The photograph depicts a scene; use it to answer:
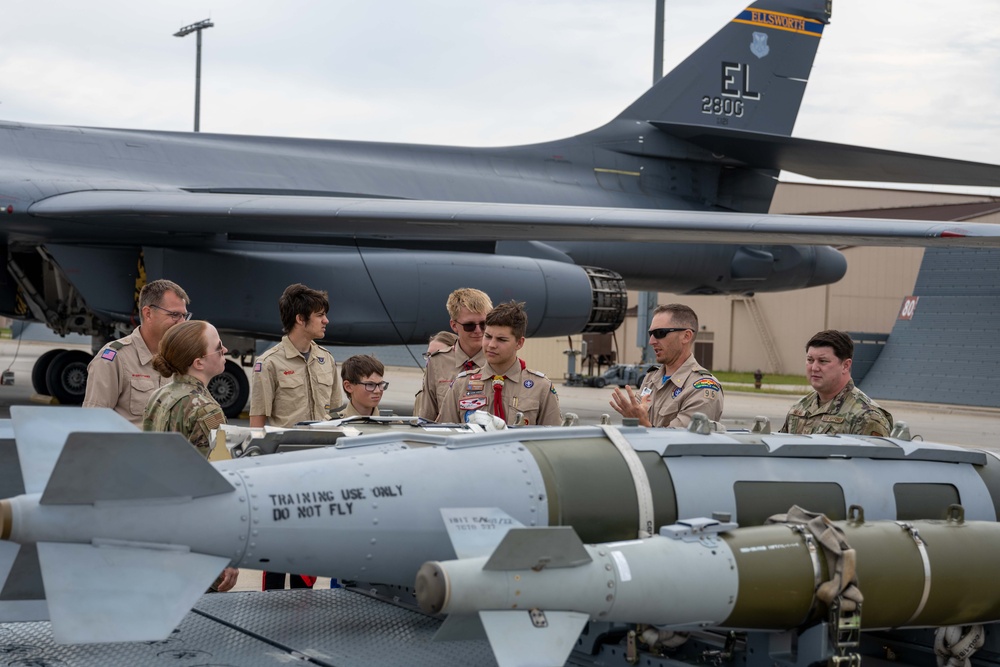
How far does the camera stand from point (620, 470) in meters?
3.42

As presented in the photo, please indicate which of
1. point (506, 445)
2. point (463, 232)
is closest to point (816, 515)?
point (506, 445)

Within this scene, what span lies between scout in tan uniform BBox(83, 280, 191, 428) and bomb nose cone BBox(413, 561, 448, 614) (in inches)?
86.1

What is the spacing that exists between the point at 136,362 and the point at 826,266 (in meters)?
13.2

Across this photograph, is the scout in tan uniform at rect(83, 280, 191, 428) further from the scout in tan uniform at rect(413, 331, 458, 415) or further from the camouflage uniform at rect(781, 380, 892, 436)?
the camouflage uniform at rect(781, 380, 892, 436)

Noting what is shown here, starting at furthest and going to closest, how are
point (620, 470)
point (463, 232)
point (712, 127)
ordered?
point (712, 127), point (463, 232), point (620, 470)

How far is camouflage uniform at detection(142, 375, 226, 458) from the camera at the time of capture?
390cm

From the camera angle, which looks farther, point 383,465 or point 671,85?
point 671,85

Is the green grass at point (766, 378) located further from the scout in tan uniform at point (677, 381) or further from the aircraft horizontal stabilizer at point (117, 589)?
the aircraft horizontal stabilizer at point (117, 589)

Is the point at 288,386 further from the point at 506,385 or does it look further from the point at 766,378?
the point at 766,378

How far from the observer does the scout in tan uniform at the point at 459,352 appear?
5.25 m

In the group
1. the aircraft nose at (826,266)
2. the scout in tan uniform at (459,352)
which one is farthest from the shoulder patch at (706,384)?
the aircraft nose at (826,266)

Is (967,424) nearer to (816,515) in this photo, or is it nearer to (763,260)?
(763,260)

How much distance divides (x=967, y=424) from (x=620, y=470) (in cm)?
1547

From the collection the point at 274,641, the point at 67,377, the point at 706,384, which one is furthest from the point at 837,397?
the point at 67,377
